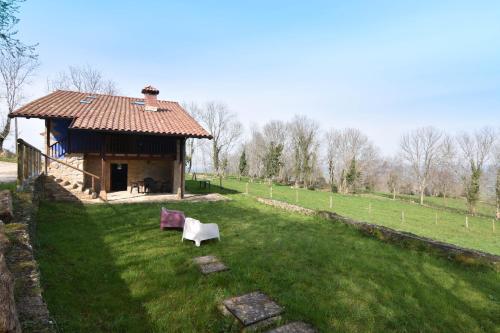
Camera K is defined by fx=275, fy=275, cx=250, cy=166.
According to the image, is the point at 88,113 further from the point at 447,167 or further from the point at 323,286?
the point at 447,167

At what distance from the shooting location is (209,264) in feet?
18.8

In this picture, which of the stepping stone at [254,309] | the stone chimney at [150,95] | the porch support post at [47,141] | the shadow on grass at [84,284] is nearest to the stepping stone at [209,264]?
the stepping stone at [254,309]

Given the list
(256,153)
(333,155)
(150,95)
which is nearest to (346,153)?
(333,155)

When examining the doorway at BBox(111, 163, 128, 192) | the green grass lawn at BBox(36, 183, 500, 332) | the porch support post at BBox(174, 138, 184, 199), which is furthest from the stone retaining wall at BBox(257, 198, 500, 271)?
the doorway at BBox(111, 163, 128, 192)

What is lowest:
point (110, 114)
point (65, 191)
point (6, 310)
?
point (65, 191)

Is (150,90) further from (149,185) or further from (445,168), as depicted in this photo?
(445,168)

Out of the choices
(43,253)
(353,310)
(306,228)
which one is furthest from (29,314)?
(306,228)

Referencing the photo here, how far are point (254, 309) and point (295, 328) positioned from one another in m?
0.66

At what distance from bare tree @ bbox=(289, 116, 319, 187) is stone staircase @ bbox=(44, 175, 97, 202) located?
107 feet

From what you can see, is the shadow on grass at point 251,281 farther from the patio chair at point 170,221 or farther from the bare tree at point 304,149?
the bare tree at point 304,149

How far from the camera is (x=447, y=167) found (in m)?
46.2

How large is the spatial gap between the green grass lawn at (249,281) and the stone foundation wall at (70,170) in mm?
5105

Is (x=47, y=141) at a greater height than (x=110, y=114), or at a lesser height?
lesser

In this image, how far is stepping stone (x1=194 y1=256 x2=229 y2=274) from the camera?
214 inches
